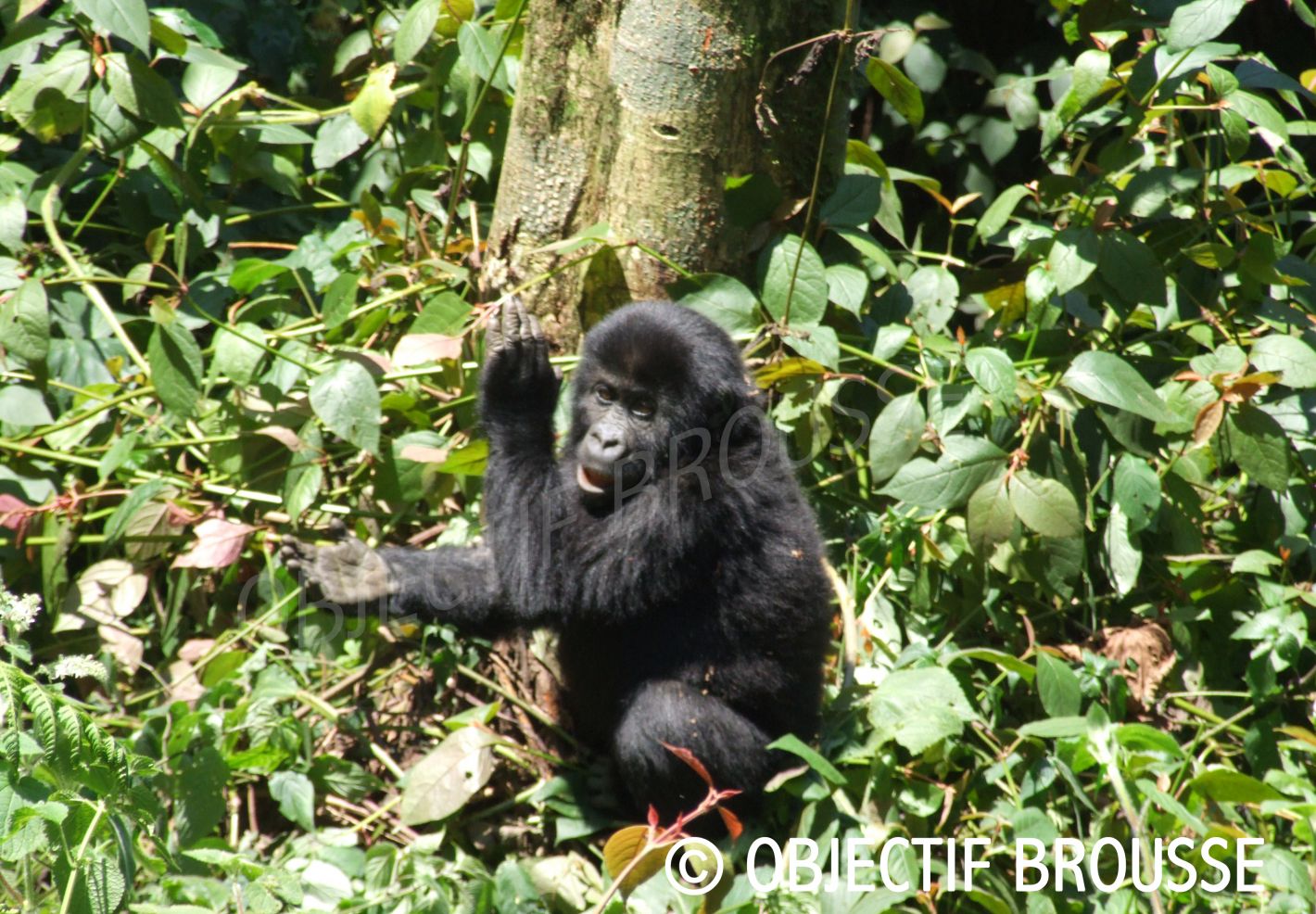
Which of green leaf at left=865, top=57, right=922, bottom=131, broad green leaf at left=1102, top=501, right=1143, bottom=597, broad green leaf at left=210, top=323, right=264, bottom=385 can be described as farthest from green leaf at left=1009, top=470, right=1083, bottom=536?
broad green leaf at left=210, top=323, right=264, bottom=385

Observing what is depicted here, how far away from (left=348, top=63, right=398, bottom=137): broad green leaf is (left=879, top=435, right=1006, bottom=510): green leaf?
209cm

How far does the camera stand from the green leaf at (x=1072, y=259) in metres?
3.71

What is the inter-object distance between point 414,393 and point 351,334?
39 cm

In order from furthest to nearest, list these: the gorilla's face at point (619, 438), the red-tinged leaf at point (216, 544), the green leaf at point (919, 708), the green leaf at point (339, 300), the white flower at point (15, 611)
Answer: the green leaf at point (339, 300) → the red-tinged leaf at point (216, 544) → the gorilla's face at point (619, 438) → the green leaf at point (919, 708) → the white flower at point (15, 611)

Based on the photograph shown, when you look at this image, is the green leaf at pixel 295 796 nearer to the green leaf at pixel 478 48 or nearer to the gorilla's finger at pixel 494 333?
the gorilla's finger at pixel 494 333

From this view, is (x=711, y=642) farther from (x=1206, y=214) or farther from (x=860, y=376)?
(x=1206, y=214)

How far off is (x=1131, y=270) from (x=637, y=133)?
1548mm

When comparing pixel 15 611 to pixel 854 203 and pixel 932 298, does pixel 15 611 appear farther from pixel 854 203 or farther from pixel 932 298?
pixel 932 298

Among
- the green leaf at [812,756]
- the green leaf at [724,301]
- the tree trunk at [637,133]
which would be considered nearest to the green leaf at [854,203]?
the tree trunk at [637,133]

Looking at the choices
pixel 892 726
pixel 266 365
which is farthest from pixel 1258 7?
pixel 266 365

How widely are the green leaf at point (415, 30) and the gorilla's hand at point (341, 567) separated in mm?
1583

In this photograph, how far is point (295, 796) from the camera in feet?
11.2

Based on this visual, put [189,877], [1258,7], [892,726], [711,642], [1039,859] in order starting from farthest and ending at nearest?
[1258,7] < [711,642] < [892,726] < [1039,859] < [189,877]

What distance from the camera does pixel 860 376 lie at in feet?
12.4
